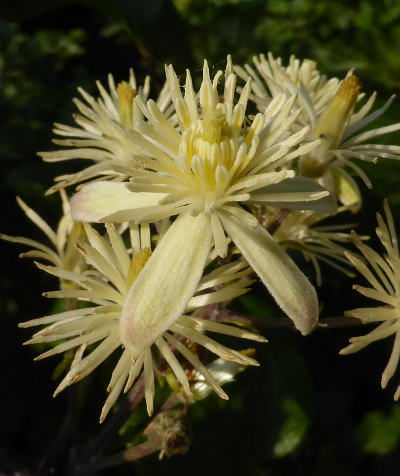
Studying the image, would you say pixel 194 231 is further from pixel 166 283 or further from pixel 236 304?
pixel 236 304

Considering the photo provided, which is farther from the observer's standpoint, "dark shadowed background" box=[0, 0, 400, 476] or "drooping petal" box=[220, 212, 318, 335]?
"dark shadowed background" box=[0, 0, 400, 476]

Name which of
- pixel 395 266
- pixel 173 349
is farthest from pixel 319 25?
pixel 173 349

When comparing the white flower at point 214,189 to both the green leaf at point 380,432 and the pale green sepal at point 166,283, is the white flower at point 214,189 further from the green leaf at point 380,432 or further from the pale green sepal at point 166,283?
the green leaf at point 380,432

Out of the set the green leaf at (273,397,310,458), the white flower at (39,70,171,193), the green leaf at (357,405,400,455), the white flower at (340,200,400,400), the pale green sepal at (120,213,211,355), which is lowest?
the green leaf at (357,405,400,455)

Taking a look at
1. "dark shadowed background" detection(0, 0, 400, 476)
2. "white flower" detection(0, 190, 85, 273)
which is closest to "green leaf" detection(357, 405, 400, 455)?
"dark shadowed background" detection(0, 0, 400, 476)

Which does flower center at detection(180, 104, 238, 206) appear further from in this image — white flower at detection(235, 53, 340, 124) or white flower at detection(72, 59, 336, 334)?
white flower at detection(235, 53, 340, 124)

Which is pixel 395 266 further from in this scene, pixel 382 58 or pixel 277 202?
pixel 382 58

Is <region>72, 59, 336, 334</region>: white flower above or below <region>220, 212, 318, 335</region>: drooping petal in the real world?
above
